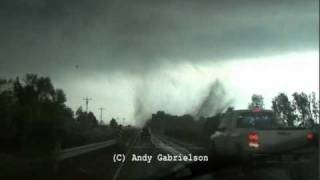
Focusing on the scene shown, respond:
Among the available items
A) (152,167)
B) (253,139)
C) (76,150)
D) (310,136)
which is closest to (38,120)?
(76,150)

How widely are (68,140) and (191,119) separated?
9.41ft

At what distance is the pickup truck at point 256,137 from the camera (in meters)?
9.57

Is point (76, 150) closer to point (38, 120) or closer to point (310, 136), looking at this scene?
point (38, 120)

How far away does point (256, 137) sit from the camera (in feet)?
32.5

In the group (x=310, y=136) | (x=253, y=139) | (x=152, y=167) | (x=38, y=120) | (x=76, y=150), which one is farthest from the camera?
(x=76, y=150)

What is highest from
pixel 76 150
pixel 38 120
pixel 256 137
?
pixel 38 120

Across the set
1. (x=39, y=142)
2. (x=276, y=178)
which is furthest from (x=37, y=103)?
(x=276, y=178)

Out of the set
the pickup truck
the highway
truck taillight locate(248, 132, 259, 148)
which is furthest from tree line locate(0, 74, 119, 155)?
truck taillight locate(248, 132, 259, 148)

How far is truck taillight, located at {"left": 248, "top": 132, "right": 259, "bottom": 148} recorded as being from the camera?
31.9 feet

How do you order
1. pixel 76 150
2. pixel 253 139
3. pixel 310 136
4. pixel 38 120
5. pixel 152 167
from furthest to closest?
pixel 76 150
pixel 38 120
pixel 253 139
pixel 310 136
pixel 152 167

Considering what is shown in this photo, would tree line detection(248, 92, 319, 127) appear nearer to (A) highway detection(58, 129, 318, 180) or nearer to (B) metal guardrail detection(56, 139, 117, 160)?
(A) highway detection(58, 129, 318, 180)

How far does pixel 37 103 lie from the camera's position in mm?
11078

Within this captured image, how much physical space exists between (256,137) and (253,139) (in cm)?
8

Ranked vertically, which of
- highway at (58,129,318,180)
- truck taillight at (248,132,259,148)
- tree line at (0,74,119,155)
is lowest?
highway at (58,129,318,180)
